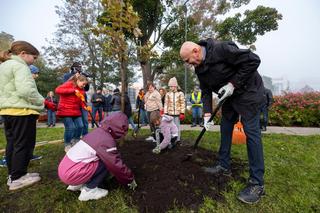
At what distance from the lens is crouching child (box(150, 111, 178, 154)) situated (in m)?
4.00

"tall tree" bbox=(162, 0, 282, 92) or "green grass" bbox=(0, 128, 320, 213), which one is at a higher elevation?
"tall tree" bbox=(162, 0, 282, 92)

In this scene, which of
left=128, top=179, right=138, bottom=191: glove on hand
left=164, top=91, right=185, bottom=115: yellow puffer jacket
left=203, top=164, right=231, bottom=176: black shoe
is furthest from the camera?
left=164, top=91, right=185, bottom=115: yellow puffer jacket

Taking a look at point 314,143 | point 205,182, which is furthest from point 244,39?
point 205,182

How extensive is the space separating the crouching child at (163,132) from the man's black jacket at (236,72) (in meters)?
1.67

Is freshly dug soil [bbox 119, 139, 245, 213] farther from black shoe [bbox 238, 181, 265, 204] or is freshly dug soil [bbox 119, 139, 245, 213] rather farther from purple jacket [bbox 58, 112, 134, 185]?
purple jacket [bbox 58, 112, 134, 185]

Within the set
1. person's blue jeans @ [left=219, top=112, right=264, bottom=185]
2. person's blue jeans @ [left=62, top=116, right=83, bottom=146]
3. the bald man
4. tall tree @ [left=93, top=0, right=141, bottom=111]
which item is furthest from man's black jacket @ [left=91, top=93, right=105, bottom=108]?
person's blue jeans @ [left=219, top=112, right=264, bottom=185]

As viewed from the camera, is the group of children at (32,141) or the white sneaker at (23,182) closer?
the group of children at (32,141)

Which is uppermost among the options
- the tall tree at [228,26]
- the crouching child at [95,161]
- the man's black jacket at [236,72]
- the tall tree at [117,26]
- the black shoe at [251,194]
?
the tall tree at [228,26]

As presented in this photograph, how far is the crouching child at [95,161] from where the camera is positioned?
86.5 inches

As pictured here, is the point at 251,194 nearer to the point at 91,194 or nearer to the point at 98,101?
the point at 91,194

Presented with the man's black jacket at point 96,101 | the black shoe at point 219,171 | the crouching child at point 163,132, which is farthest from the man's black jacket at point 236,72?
the man's black jacket at point 96,101

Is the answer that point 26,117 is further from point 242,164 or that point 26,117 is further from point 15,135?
point 242,164

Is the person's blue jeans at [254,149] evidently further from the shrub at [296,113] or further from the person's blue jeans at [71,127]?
the shrub at [296,113]

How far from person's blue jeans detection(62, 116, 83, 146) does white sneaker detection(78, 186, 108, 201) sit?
209cm
